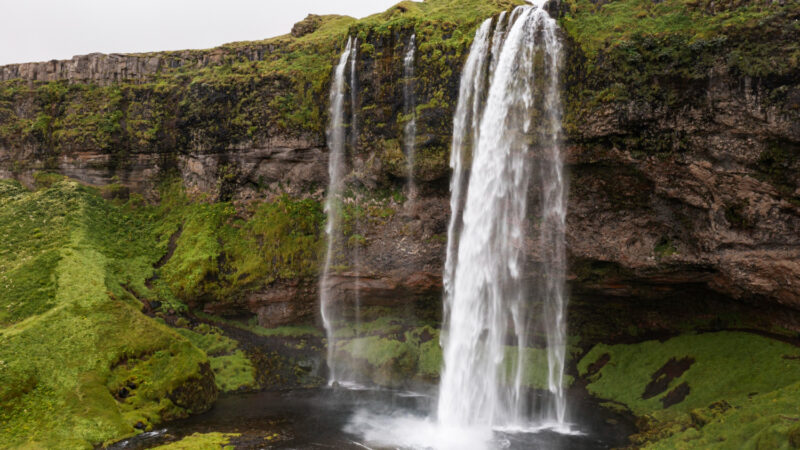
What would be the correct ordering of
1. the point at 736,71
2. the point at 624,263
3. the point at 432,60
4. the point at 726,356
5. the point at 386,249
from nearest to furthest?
the point at 736,71, the point at 726,356, the point at 624,263, the point at 432,60, the point at 386,249

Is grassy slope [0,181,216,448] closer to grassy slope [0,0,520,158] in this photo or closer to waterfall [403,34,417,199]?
grassy slope [0,0,520,158]

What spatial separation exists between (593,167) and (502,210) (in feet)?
16.2

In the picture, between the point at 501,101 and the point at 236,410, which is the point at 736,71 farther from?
the point at 236,410

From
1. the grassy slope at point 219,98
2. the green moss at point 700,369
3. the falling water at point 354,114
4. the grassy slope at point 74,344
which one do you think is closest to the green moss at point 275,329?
the falling water at point 354,114

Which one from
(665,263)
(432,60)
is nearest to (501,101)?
(432,60)

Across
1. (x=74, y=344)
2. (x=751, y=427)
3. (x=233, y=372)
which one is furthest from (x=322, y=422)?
(x=751, y=427)

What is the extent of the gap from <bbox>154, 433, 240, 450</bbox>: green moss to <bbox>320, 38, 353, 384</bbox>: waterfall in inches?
437

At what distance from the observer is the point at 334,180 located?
3275 cm

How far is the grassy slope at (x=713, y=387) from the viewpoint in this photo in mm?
16734

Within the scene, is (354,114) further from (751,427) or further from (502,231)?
(751,427)

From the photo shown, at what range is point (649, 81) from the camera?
21.4m

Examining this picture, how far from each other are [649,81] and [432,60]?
38.6 ft

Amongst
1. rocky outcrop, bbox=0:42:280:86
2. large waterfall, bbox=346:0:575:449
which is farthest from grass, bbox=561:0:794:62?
rocky outcrop, bbox=0:42:280:86

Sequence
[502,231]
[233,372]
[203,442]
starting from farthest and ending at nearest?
[233,372], [502,231], [203,442]
